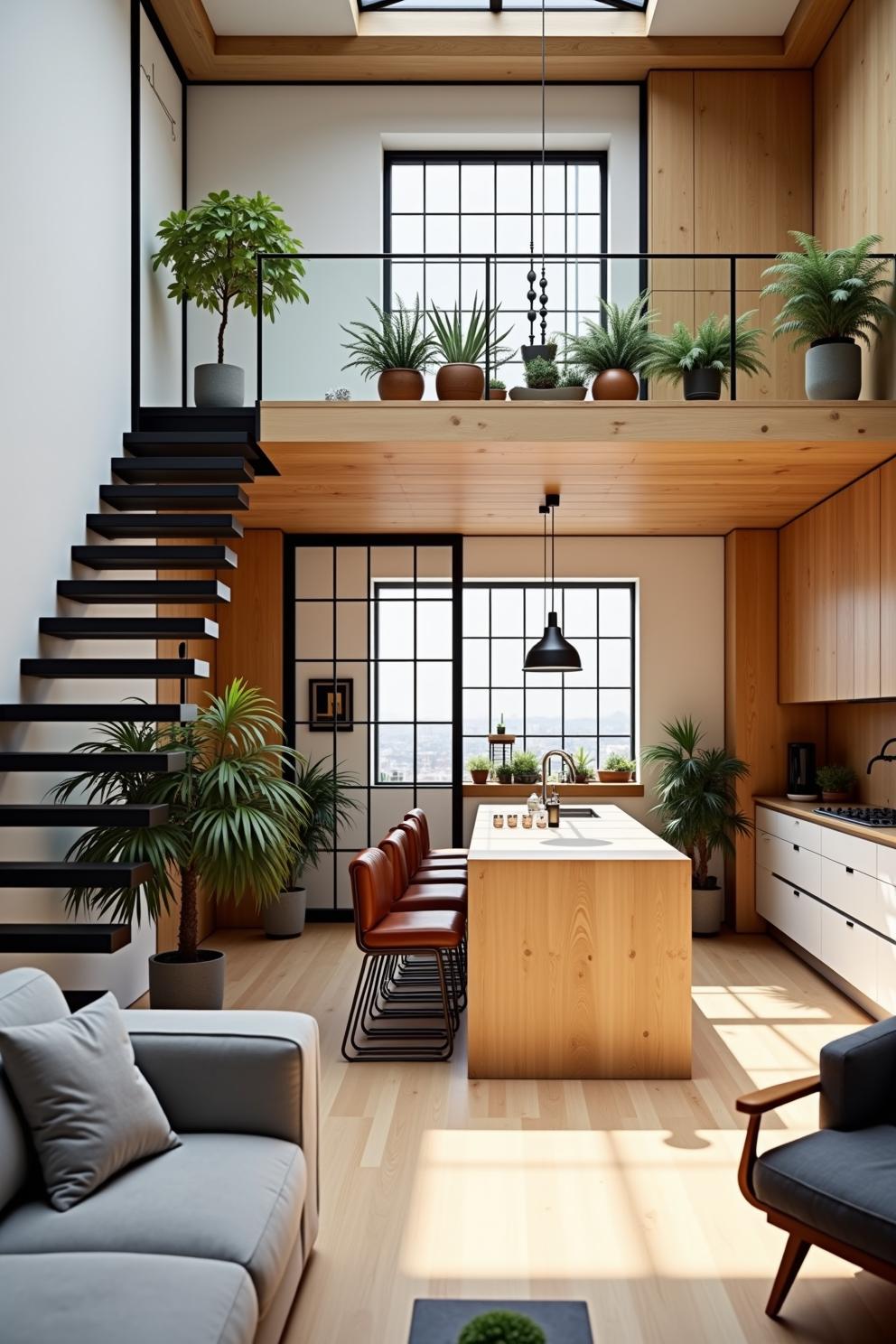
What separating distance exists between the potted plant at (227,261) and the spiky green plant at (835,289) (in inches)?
94.6

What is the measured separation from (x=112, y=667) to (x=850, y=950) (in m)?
3.65

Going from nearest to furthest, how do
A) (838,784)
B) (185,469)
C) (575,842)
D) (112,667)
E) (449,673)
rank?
1. (112,667)
2. (575,842)
3. (185,469)
4. (838,784)
5. (449,673)

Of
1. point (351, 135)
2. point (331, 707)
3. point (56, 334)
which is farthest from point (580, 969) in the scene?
point (351, 135)

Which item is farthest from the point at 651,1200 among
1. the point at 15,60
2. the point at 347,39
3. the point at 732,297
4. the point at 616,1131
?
the point at 347,39

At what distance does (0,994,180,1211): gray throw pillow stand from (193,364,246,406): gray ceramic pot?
419cm

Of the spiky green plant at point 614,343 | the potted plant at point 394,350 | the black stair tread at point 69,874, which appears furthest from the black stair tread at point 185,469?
the black stair tread at point 69,874

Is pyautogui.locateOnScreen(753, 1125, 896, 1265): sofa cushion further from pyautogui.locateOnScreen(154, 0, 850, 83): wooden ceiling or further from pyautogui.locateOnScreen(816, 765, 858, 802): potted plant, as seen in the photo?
pyautogui.locateOnScreen(154, 0, 850, 83): wooden ceiling

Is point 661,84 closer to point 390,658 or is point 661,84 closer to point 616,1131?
point 390,658

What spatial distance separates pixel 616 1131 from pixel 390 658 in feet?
16.1

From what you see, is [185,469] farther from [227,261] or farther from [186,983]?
[186,983]

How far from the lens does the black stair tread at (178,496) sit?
5223mm

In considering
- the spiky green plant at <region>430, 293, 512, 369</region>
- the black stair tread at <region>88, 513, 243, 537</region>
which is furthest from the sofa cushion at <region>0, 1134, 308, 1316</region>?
the spiky green plant at <region>430, 293, 512, 369</region>

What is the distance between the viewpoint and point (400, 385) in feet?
18.0

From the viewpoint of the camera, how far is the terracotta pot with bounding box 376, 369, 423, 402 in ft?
18.0
